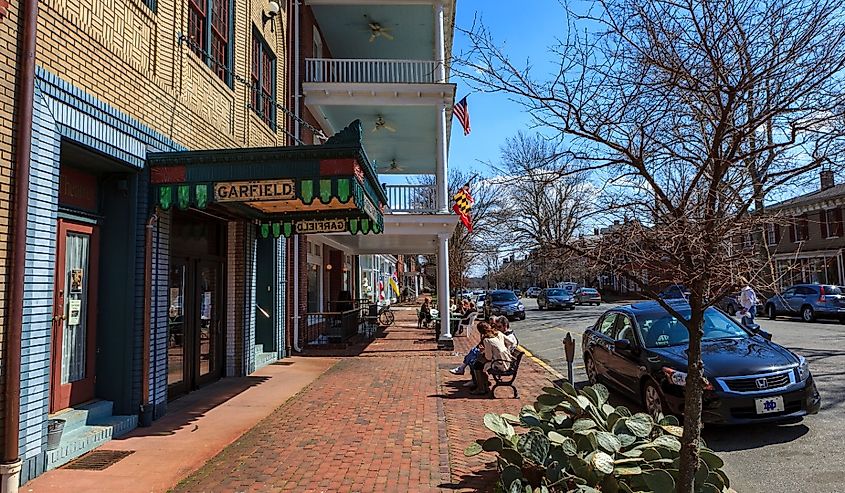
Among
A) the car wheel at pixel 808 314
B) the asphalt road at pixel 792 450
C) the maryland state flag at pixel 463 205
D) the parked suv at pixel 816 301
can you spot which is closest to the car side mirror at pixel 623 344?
the asphalt road at pixel 792 450

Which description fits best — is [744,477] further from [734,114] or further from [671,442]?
[734,114]

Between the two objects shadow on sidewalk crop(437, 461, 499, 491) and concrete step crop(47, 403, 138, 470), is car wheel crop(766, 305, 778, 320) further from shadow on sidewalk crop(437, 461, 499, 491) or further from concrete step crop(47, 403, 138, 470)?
concrete step crop(47, 403, 138, 470)

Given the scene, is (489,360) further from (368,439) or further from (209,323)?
(209,323)

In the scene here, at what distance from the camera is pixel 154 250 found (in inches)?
270

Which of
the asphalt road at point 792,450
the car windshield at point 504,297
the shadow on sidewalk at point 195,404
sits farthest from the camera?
the car windshield at point 504,297

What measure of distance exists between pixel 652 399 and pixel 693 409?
3815mm

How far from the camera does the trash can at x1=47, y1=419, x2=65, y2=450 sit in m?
5.14

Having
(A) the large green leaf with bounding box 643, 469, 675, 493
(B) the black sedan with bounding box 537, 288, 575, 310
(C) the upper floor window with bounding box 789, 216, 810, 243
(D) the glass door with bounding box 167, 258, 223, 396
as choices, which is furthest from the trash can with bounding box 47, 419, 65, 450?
(B) the black sedan with bounding box 537, 288, 575, 310

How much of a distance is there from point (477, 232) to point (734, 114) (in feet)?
112

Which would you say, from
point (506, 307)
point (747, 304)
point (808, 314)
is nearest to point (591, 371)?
point (747, 304)

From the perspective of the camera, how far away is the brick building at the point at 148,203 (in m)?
5.02

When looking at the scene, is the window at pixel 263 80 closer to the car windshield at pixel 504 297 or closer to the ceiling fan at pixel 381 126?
the ceiling fan at pixel 381 126

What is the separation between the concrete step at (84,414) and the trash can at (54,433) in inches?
12.6

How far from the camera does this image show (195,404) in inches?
314
